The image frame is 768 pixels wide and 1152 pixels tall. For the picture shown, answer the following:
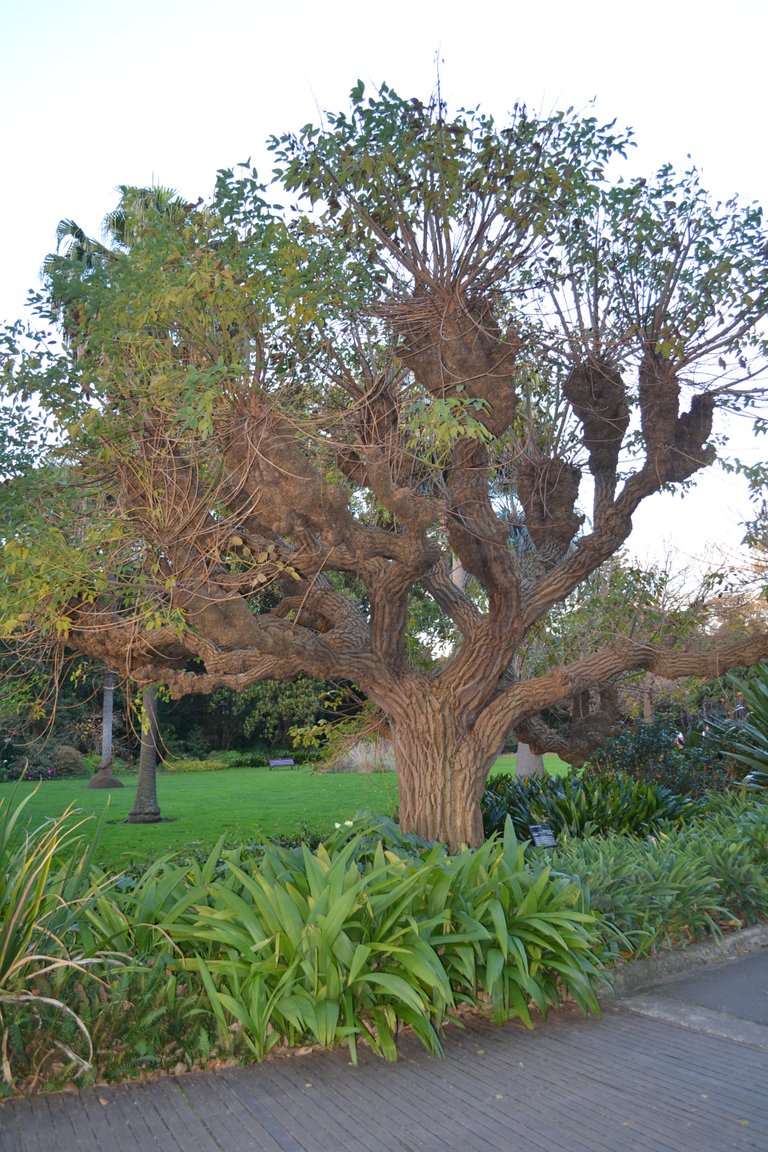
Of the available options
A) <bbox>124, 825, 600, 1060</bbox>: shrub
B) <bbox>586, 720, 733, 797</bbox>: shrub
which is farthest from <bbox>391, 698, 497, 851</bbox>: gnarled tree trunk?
<bbox>586, 720, 733, 797</bbox>: shrub

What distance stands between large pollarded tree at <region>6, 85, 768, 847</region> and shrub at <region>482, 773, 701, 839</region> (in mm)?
2168

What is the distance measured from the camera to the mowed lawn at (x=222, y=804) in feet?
52.8

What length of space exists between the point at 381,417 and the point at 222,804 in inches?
622

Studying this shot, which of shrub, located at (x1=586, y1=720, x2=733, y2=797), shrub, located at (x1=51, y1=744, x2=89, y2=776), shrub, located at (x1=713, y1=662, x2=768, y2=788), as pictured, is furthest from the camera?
shrub, located at (x1=51, y1=744, x2=89, y2=776)

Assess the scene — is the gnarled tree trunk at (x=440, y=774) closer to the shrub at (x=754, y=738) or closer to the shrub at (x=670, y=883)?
the shrub at (x=670, y=883)

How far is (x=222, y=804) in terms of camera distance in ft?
74.5

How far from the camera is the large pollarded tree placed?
7.72 meters

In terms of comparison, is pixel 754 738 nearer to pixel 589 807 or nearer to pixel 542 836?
pixel 589 807

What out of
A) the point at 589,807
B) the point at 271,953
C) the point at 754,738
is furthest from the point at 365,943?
the point at 754,738

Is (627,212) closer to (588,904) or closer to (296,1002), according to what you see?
(588,904)

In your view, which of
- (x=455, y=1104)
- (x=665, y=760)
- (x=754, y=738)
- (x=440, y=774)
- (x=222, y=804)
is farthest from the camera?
(x=222, y=804)

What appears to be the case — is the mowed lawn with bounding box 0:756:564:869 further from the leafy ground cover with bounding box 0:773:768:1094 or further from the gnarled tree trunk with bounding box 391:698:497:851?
the leafy ground cover with bounding box 0:773:768:1094

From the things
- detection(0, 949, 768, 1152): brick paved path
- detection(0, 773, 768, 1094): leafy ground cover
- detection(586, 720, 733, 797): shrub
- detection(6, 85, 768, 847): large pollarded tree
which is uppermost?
detection(6, 85, 768, 847): large pollarded tree

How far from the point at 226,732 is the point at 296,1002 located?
111 ft
